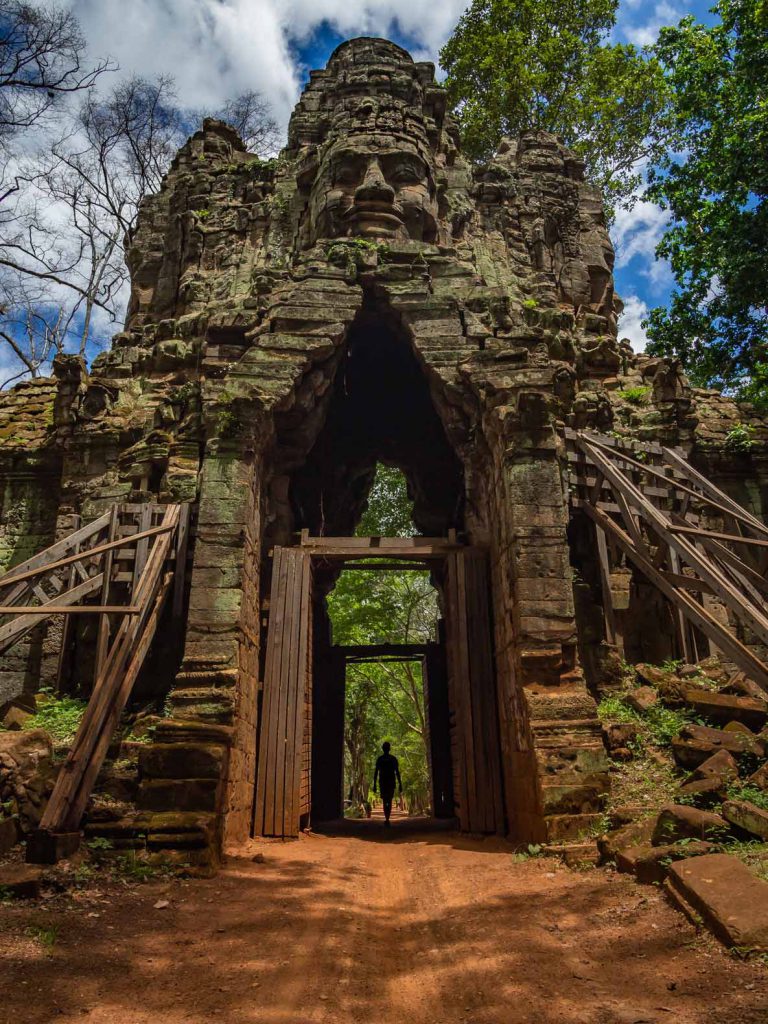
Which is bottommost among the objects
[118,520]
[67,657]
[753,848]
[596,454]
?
[753,848]

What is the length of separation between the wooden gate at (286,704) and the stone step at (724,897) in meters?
4.78

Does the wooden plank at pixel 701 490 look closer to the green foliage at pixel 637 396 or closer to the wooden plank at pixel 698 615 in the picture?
the wooden plank at pixel 698 615

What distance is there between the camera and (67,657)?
8992 mm

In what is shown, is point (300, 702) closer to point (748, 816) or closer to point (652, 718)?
point (652, 718)

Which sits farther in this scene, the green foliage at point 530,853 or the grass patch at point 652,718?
the grass patch at point 652,718

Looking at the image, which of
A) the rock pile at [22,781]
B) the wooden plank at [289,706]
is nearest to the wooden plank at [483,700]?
the wooden plank at [289,706]

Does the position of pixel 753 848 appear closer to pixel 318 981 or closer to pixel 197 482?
pixel 318 981

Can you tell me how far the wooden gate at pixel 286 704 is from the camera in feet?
26.0

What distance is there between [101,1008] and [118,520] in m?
6.48

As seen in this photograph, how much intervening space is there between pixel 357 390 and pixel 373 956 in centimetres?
946

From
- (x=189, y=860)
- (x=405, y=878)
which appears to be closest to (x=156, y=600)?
(x=189, y=860)

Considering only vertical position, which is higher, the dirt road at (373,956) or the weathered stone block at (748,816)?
the weathered stone block at (748,816)

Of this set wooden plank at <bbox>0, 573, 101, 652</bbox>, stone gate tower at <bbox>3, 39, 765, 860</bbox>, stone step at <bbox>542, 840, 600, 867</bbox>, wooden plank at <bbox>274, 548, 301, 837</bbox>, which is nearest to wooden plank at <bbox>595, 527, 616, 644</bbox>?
stone gate tower at <bbox>3, 39, 765, 860</bbox>

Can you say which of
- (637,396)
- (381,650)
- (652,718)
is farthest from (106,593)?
(637,396)
